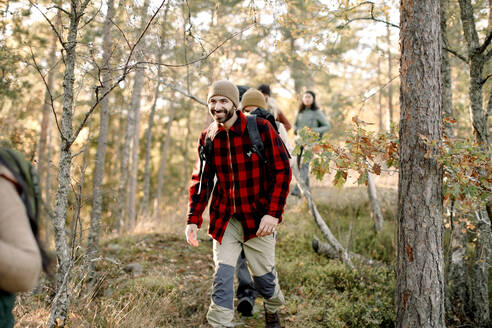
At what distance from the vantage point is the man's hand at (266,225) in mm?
3072

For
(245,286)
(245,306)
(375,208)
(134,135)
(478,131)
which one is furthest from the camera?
(134,135)

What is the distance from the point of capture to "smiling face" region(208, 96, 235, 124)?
10.2 feet

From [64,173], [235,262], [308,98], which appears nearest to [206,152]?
[235,262]

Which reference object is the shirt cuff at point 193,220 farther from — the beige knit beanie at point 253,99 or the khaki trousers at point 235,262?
the beige knit beanie at point 253,99

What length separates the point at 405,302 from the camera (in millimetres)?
3246

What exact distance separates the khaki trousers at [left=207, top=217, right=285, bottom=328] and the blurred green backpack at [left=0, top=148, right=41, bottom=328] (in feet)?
5.76

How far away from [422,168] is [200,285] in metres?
3.14

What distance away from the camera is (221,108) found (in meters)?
3.12

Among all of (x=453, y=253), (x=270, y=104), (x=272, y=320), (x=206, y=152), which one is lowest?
(x=272, y=320)

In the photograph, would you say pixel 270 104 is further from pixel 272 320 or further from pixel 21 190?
pixel 21 190

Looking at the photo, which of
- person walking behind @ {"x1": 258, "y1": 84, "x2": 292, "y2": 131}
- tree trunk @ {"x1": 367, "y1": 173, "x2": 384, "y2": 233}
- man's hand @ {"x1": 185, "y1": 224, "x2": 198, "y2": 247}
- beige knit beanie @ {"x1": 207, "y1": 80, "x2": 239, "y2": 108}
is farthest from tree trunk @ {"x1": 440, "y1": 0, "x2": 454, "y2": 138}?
man's hand @ {"x1": 185, "y1": 224, "x2": 198, "y2": 247}

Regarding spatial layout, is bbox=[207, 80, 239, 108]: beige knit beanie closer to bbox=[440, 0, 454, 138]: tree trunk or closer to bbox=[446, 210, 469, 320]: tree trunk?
bbox=[440, 0, 454, 138]: tree trunk

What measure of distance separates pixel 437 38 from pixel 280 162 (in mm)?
1767

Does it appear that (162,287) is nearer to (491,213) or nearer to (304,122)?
(491,213)
